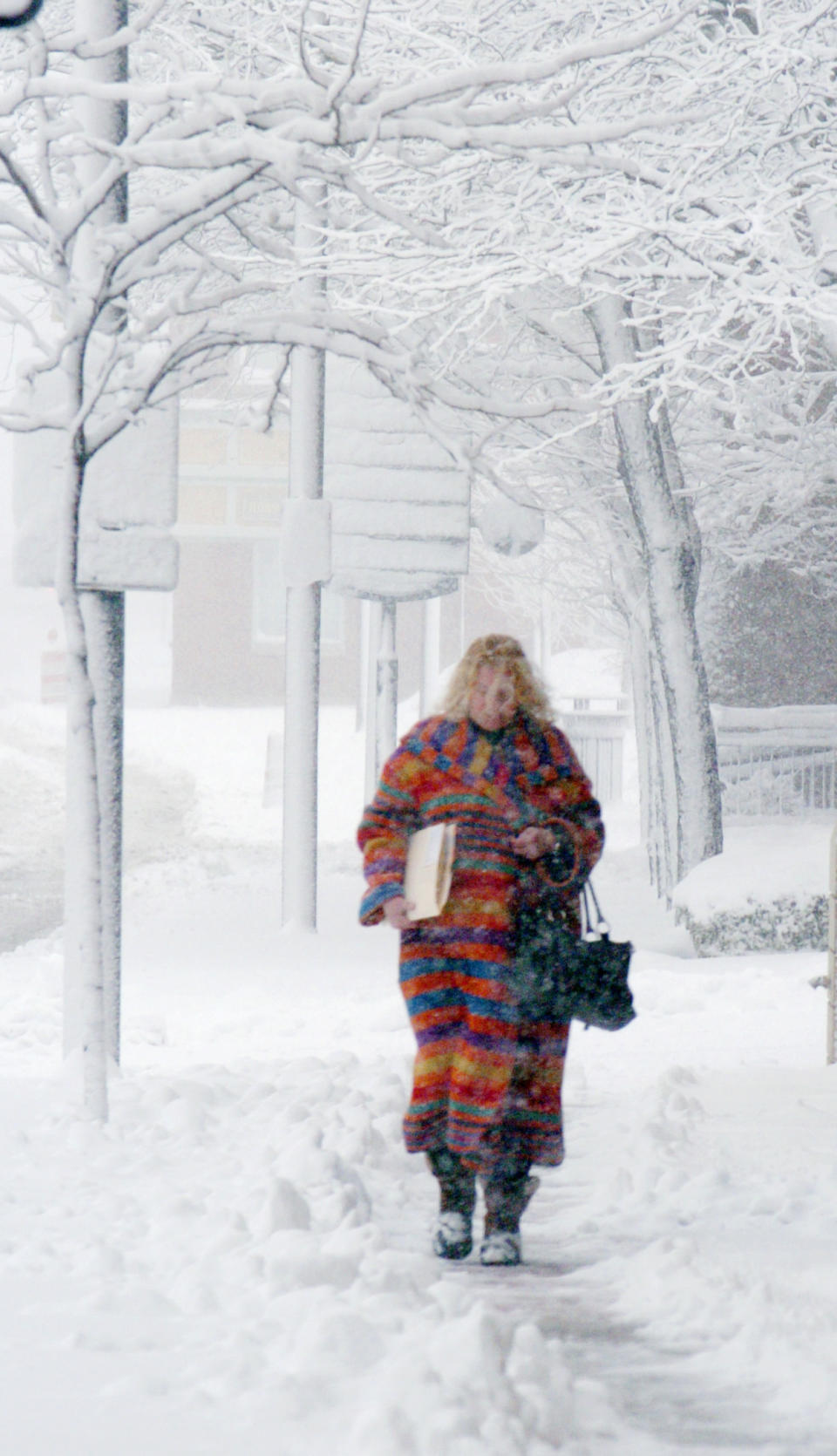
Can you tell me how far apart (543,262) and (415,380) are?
2.88 m

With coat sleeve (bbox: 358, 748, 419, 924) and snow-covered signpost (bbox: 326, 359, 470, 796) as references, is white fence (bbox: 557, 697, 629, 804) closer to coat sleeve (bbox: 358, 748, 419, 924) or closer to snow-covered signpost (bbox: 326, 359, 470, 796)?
snow-covered signpost (bbox: 326, 359, 470, 796)

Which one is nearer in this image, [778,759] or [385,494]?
[385,494]

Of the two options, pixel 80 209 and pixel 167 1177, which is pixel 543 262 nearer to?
pixel 80 209

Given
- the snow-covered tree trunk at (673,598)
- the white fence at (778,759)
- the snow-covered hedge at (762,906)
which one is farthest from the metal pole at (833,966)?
the white fence at (778,759)

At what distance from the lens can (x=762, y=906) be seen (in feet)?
41.0

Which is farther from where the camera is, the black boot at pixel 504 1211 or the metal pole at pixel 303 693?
the metal pole at pixel 303 693

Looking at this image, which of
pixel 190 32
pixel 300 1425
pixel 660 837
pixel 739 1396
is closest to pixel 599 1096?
pixel 739 1396

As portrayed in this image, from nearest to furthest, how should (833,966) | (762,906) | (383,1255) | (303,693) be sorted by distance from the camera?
(383,1255) < (833,966) < (762,906) < (303,693)

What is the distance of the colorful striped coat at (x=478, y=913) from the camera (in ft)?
17.1

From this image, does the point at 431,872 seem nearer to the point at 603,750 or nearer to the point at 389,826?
the point at 389,826

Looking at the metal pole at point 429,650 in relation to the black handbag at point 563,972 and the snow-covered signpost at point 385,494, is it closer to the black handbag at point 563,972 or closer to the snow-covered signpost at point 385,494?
the snow-covered signpost at point 385,494

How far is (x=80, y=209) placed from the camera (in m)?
5.89

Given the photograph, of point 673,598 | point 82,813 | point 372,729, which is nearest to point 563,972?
point 82,813

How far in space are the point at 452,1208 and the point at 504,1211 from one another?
15cm
